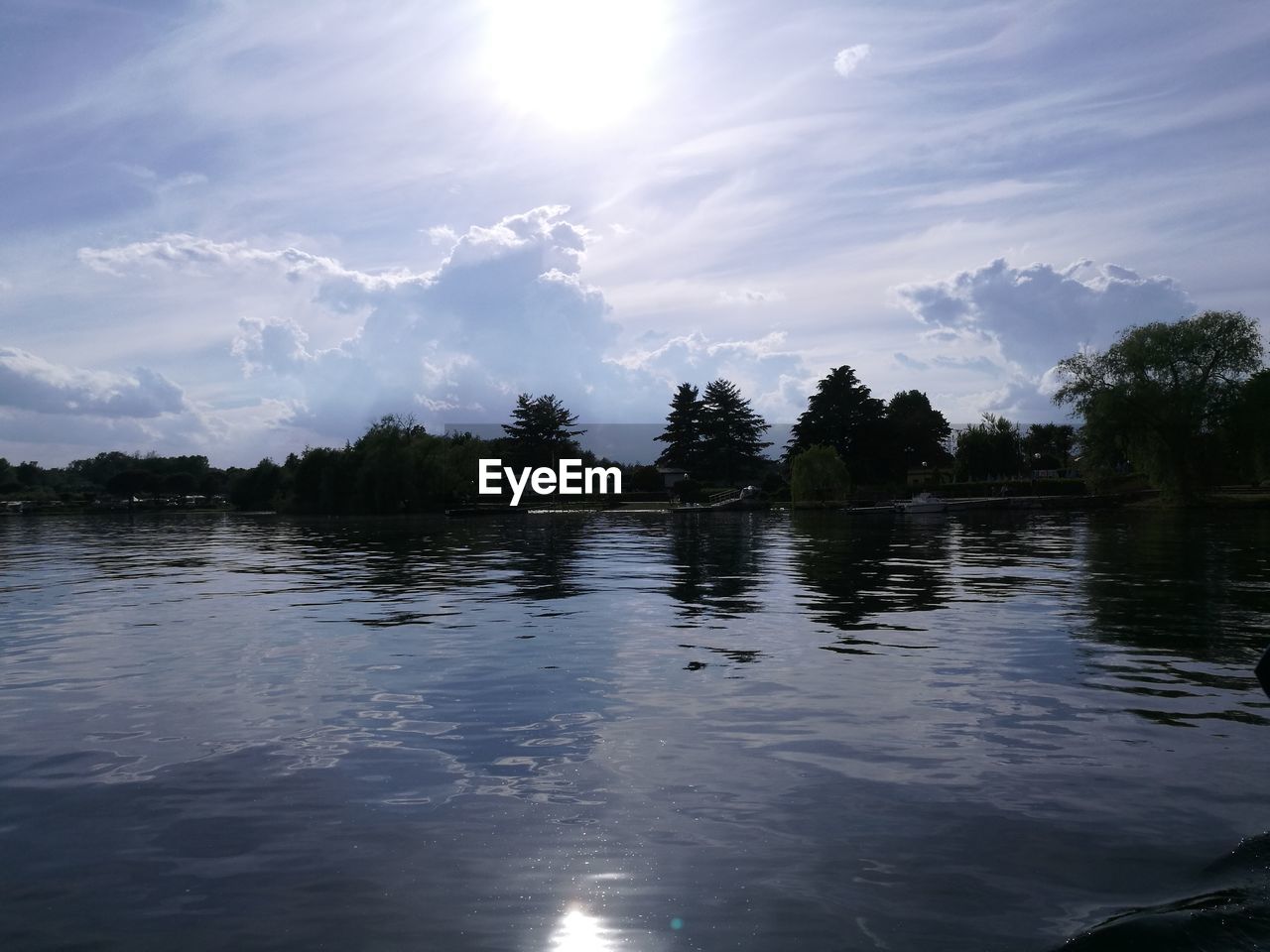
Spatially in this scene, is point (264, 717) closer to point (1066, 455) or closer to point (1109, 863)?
point (1109, 863)

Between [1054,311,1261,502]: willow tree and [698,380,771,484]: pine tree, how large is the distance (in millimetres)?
84787

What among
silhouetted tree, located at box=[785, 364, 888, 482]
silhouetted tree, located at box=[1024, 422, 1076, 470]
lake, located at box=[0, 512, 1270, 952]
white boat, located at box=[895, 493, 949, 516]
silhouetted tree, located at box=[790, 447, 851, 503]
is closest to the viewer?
lake, located at box=[0, 512, 1270, 952]

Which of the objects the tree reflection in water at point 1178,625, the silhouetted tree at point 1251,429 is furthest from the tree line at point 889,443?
the tree reflection in water at point 1178,625

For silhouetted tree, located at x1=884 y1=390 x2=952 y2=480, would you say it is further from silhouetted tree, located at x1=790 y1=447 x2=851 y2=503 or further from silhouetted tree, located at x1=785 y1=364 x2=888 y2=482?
silhouetted tree, located at x1=790 y1=447 x2=851 y2=503

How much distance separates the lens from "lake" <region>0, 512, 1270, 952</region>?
6.12 meters

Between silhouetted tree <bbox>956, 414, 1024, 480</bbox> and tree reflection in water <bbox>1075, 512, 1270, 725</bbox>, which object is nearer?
tree reflection in water <bbox>1075, 512, 1270, 725</bbox>

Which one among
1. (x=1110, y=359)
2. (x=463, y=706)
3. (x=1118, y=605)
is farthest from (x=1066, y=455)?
(x=463, y=706)

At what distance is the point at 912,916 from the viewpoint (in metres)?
6.04

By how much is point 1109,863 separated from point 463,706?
770cm

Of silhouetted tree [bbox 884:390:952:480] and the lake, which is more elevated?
silhouetted tree [bbox 884:390:952:480]

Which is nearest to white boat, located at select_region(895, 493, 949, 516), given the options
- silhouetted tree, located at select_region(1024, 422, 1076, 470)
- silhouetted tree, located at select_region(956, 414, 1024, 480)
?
silhouetted tree, located at select_region(956, 414, 1024, 480)

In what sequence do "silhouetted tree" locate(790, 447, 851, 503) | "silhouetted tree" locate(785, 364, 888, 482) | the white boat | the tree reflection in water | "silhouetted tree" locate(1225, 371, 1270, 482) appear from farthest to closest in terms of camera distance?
"silhouetted tree" locate(785, 364, 888, 482)
"silhouetted tree" locate(790, 447, 851, 503)
the white boat
"silhouetted tree" locate(1225, 371, 1270, 482)
the tree reflection in water

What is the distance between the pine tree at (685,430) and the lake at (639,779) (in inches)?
5908

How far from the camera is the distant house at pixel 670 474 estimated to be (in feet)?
575
